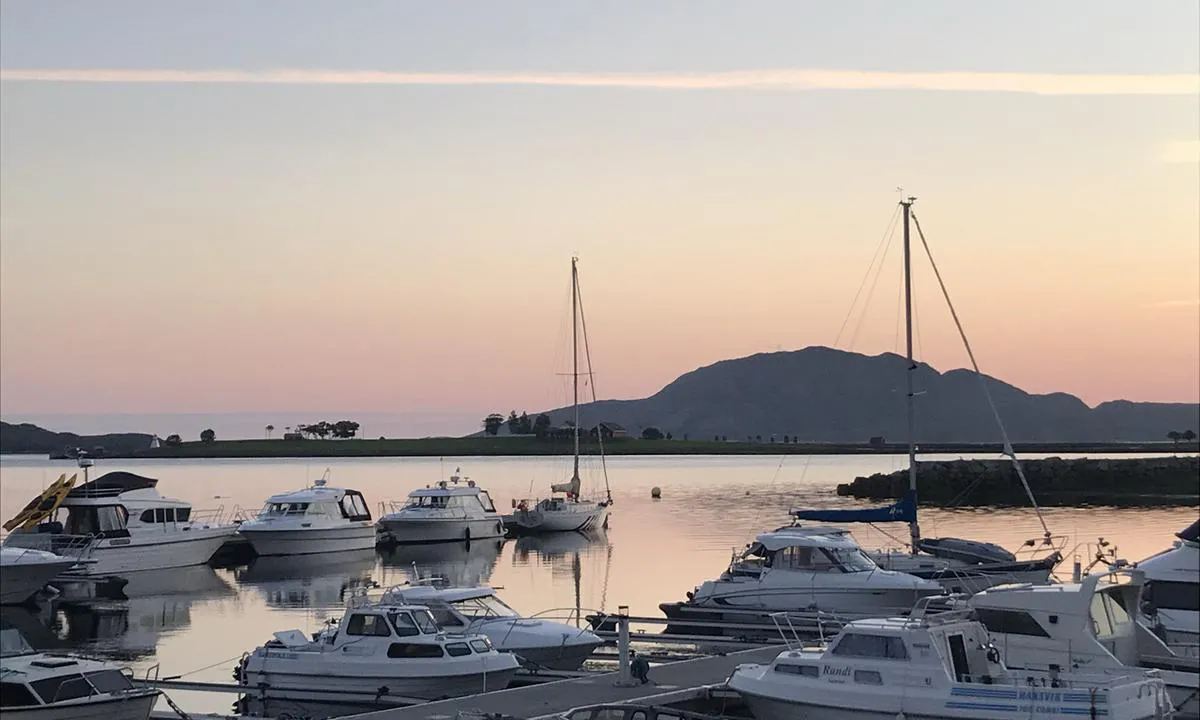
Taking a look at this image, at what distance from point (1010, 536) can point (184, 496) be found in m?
62.2

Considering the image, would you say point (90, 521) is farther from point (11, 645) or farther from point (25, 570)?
point (11, 645)

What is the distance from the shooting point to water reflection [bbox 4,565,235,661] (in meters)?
33.1

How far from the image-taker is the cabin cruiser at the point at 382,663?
2244 centimetres

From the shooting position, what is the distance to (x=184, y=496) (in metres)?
103

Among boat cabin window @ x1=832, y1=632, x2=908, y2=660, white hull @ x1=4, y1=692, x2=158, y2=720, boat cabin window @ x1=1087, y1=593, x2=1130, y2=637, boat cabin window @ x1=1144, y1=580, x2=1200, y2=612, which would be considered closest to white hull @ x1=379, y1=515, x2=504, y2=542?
boat cabin window @ x1=1144, y1=580, x2=1200, y2=612

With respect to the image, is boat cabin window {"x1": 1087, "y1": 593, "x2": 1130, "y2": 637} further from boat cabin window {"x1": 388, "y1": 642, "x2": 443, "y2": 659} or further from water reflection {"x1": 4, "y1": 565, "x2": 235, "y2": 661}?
water reflection {"x1": 4, "y1": 565, "x2": 235, "y2": 661}

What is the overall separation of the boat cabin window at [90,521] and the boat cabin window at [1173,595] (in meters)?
30.1

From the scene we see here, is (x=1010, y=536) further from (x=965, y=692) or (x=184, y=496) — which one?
(x=184, y=496)

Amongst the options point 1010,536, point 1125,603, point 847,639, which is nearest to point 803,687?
point 847,639

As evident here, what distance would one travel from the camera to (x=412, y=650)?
22.7 m

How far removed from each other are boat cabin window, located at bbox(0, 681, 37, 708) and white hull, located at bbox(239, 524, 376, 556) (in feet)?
107

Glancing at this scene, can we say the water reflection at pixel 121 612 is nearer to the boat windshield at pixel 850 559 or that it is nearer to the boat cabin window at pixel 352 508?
the boat cabin window at pixel 352 508

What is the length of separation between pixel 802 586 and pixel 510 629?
8.20m

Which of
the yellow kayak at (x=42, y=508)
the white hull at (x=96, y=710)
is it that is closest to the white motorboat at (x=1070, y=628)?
the white hull at (x=96, y=710)
